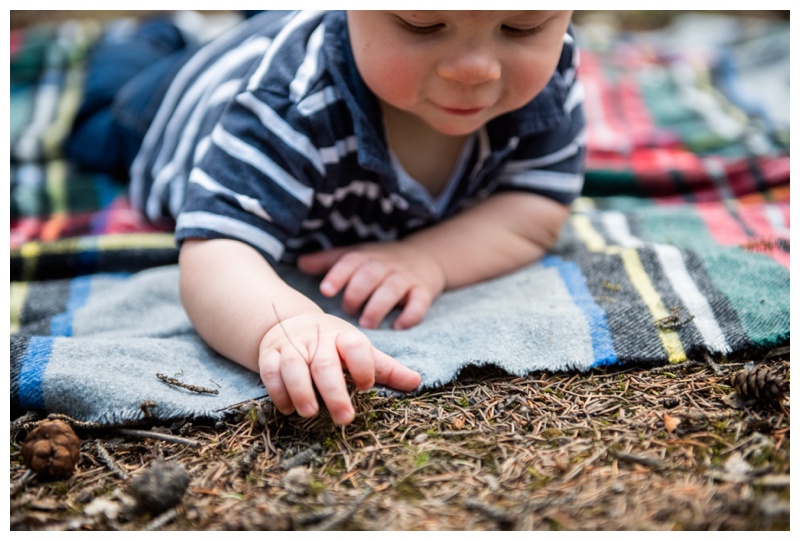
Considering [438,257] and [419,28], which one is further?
[438,257]

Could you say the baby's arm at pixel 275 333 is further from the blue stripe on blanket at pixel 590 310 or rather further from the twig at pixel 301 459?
the blue stripe on blanket at pixel 590 310

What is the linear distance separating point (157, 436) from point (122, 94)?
4.41ft

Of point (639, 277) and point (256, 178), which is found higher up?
point (256, 178)

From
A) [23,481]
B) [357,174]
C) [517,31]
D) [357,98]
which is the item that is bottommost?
[23,481]

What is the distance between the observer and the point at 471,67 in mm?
1278

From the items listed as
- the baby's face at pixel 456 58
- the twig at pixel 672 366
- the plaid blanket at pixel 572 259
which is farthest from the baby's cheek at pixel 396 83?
the twig at pixel 672 366

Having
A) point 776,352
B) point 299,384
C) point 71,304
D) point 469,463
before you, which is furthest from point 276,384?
point 776,352

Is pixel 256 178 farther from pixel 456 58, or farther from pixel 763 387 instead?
pixel 763 387

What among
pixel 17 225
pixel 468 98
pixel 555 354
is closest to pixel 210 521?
pixel 555 354

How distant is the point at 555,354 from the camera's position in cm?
131

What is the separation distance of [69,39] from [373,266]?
1.85 meters

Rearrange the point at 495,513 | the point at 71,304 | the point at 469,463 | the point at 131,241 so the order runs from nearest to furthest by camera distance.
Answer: the point at 495,513 < the point at 469,463 < the point at 71,304 < the point at 131,241

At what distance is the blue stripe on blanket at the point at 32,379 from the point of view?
1223 mm

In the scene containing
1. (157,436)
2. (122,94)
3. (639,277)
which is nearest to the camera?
(157,436)
